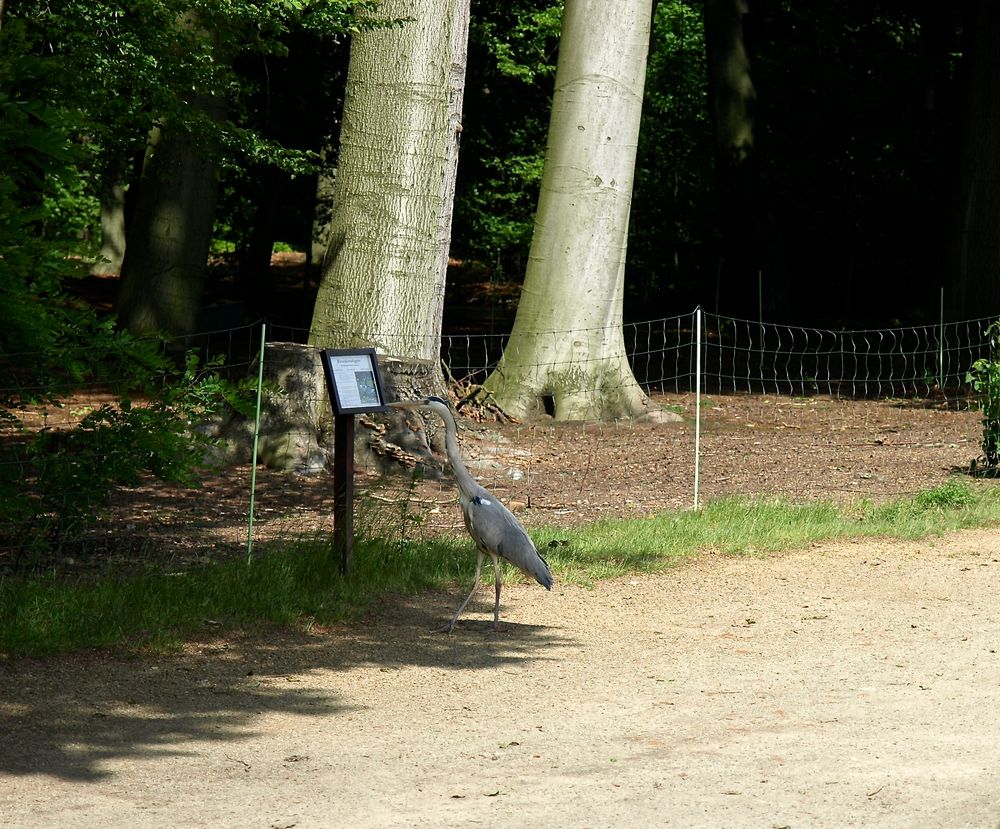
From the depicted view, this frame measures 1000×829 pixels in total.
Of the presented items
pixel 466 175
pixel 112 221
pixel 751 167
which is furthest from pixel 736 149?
pixel 112 221

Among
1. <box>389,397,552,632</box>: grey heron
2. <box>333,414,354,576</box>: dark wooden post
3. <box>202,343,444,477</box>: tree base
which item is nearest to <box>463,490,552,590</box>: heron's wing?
<box>389,397,552,632</box>: grey heron

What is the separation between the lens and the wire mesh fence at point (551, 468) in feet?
32.0

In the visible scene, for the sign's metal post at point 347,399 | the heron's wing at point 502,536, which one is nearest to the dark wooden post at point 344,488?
the sign's metal post at point 347,399

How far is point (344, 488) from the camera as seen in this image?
29.2 ft

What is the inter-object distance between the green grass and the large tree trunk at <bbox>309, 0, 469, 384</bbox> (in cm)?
384

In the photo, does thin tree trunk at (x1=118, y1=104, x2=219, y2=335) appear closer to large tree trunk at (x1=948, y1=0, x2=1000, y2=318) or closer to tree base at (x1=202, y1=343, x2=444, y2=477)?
tree base at (x1=202, y1=343, x2=444, y2=477)

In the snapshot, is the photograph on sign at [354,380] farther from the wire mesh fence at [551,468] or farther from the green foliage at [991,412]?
the green foliage at [991,412]

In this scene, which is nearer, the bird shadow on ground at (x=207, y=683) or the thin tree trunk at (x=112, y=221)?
the bird shadow on ground at (x=207, y=683)

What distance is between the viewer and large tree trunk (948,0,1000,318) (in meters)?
23.9

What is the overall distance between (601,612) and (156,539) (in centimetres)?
348

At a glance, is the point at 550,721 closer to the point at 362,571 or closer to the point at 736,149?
the point at 362,571

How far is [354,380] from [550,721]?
286cm

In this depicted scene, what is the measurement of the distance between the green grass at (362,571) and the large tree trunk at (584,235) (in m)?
5.07

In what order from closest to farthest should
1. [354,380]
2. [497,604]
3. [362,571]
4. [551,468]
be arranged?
[497,604]
[354,380]
[362,571]
[551,468]
